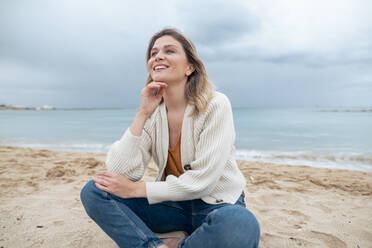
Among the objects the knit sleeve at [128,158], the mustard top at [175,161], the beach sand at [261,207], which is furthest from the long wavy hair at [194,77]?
the beach sand at [261,207]

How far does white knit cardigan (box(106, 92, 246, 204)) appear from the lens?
180 cm

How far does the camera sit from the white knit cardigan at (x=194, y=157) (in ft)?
5.91

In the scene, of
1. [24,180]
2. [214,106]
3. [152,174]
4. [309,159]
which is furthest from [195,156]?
[309,159]

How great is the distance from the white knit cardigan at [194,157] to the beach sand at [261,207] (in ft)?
2.43

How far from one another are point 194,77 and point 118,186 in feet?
3.84

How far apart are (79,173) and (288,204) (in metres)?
3.53

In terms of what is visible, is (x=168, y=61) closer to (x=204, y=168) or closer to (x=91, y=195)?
(x=204, y=168)

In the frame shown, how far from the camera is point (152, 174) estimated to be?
4.71 metres

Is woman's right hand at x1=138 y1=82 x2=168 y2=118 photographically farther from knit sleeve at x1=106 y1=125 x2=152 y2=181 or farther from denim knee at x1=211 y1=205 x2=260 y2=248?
denim knee at x1=211 y1=205 x2=260 y2=248

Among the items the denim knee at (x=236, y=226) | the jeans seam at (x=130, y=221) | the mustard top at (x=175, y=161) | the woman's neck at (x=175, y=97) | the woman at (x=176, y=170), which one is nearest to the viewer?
the denim knee at (x=236, y=226)

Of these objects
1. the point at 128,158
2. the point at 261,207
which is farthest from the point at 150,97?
the point at 261,207

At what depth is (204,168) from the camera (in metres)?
1.80

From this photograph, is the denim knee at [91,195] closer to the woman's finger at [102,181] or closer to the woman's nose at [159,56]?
the woman's finger at [102,181]

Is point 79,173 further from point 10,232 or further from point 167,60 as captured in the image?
point 167,60
